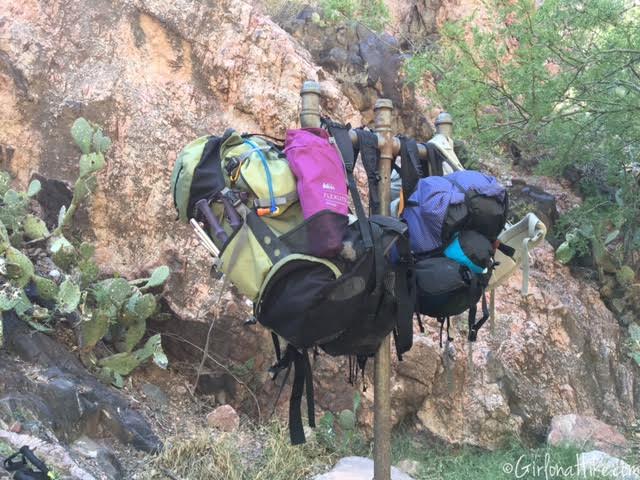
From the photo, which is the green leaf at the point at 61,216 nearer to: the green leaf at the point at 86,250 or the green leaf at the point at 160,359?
the green leaf at the point at 86,250

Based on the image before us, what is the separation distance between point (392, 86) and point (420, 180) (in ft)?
17.4

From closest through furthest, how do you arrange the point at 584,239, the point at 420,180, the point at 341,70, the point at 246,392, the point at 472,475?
the point at 420,180, the point at 472,475, the point at 246,392, the point at 584,239, the point at 341,70

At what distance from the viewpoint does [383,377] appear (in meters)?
2.78

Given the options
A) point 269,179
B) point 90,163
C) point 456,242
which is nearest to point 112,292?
point 90,163

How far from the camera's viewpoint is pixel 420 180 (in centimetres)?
272

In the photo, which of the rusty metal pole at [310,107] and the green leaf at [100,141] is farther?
the green leaf at [100,141]

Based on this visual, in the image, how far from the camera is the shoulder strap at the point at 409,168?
2.93 metres

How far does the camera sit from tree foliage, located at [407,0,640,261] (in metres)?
5.15

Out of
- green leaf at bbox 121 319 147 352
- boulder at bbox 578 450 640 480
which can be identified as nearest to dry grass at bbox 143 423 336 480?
green leaf at bbox 121 319 147 352

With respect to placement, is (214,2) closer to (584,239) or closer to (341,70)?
(341,70)

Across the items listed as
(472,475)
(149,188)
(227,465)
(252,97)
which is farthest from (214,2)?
(472,475)

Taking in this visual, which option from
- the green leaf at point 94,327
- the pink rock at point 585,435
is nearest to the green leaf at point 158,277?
Answer: the green leaf at point 94,327

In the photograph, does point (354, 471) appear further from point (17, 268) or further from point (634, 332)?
point (634, 332)

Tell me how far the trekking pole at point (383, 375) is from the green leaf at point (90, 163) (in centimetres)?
284
